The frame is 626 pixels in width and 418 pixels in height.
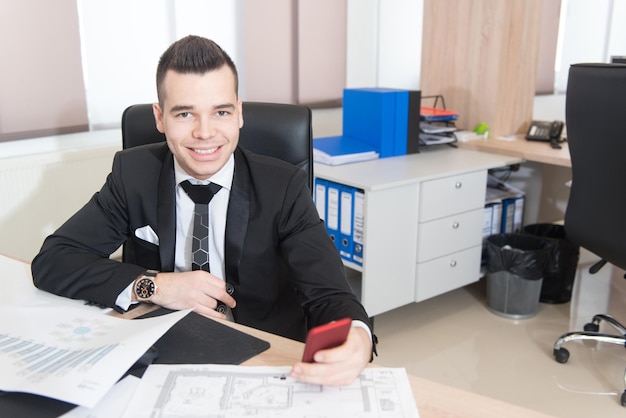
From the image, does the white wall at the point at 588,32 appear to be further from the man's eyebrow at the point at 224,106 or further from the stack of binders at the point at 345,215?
the man's eyebrow at the point at 224,106

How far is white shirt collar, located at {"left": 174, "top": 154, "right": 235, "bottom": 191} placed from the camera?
137cm

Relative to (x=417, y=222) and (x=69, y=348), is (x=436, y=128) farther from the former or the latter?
(x=69, y=348)

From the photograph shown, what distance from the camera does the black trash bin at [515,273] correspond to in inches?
106

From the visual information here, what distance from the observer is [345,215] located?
2.49 metres

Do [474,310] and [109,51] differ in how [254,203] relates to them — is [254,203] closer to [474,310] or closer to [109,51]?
[109,51]

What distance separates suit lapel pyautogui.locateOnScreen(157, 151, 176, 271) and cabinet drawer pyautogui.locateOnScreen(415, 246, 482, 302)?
4.81 ft

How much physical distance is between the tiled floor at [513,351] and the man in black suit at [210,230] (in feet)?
3.86

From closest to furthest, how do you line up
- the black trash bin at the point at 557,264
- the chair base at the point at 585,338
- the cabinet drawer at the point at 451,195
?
the chair base at the point at 585,338 → the cabinet drawer at the point at 451,195 → the black trash bin at the point at 557,264

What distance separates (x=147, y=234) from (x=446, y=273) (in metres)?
1.65

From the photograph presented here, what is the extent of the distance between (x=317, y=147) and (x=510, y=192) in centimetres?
103

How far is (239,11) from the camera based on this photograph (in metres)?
3.00

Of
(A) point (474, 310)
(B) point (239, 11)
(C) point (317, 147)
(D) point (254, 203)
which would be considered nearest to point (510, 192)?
(A) point (474, 310)

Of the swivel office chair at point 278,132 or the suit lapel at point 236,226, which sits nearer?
the suit lapel at point 236,226

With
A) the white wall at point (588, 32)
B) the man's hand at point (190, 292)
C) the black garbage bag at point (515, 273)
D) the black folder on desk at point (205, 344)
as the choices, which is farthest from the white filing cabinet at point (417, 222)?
the white wall at point (588, 32)
